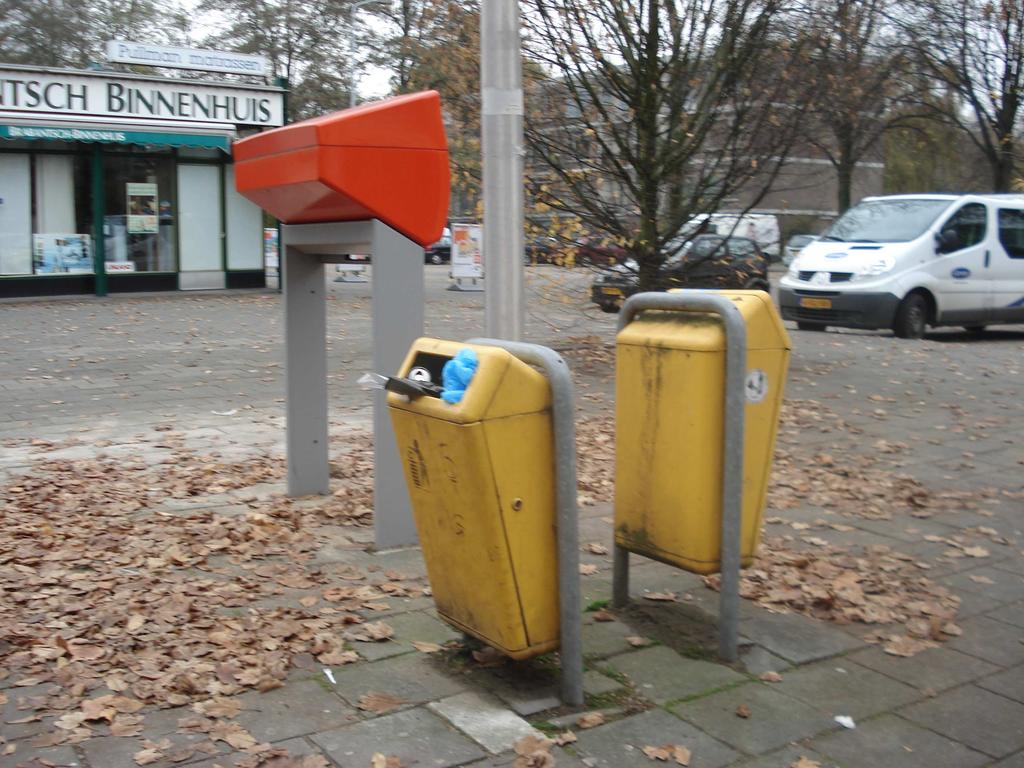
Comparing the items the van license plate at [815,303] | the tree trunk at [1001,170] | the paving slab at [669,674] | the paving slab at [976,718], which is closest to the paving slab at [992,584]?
the paving slab at [976,718]

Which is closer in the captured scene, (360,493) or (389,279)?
(389,279)

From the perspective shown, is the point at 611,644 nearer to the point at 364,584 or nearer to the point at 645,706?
the point at 645,706

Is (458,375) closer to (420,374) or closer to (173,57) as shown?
(420,374)

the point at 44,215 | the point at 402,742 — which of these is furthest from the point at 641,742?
A: the point at 44,215

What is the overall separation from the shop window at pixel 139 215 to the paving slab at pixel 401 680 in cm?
1937

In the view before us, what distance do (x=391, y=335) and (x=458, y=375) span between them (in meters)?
1.77

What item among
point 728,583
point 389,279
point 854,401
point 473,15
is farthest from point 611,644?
point 473,15

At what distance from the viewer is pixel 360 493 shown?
21.1 feet

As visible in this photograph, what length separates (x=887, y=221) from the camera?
637 inches

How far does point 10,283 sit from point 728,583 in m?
19.4

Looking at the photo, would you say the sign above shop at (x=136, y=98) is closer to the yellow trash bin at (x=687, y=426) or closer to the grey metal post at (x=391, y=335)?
the grey metal post at (x=391, y=335)

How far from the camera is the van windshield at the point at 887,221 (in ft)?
51.8

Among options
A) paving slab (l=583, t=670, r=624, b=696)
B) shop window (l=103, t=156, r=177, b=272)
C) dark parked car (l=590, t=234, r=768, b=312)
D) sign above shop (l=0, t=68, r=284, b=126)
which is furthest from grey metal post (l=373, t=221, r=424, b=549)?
shop window (l=103, t=156, r=177, b=272)

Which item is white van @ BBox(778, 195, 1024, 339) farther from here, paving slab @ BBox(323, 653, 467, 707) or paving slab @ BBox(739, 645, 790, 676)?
paving slab @ BBox(323, 653, 467, 707)
